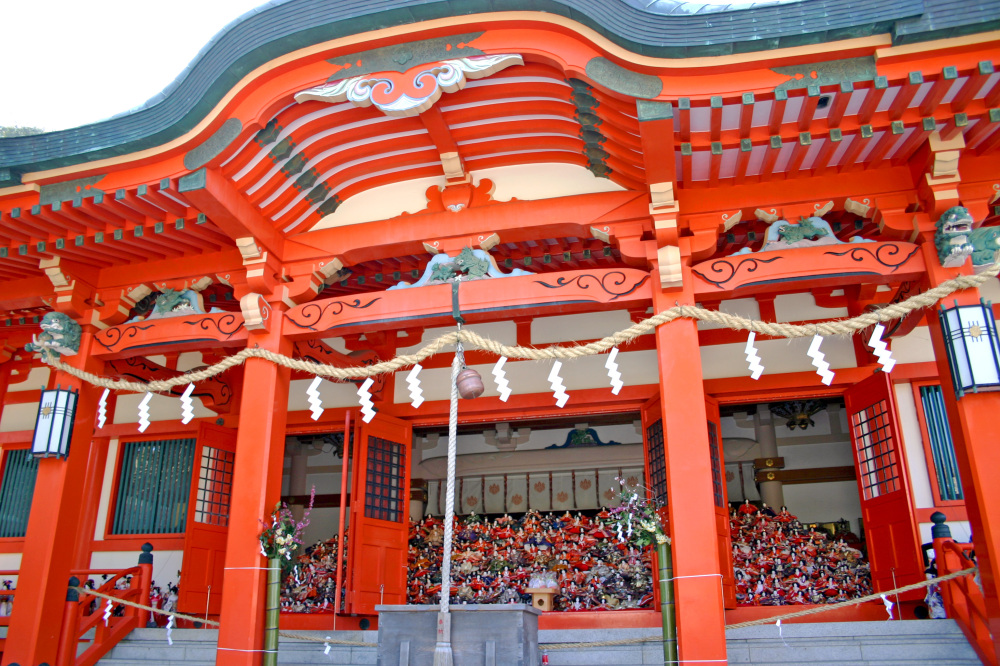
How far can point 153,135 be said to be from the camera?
5367 mm

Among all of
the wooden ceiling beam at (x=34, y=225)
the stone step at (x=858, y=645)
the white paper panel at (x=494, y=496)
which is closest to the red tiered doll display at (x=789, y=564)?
the stone step at (x=858, y=645)

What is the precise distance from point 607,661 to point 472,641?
1.50m

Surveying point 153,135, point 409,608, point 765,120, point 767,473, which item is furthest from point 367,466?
point 767,473

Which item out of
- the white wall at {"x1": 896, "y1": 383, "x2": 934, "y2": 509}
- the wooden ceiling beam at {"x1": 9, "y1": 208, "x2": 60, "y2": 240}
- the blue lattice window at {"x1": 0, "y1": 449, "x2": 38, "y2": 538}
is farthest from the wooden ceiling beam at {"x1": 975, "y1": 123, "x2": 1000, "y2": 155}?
the blue lattice window at {"x1": 0, "y1": 449, "x2": 38, "y2": 538}

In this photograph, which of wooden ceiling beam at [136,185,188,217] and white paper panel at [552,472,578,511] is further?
white paper panel at [552,472,578,511]

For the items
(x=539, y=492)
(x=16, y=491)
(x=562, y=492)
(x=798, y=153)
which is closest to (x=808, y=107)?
(x=798, y=153)

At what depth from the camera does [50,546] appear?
5.94 m

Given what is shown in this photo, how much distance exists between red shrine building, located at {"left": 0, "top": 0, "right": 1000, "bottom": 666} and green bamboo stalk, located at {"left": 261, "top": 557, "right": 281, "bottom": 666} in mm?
113

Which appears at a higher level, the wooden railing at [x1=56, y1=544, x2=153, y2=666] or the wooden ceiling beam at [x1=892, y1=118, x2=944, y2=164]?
the wooden ceiling beam at [x1=892, y1=118, x2=944, y2=164]

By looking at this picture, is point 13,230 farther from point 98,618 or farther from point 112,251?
point 98,618

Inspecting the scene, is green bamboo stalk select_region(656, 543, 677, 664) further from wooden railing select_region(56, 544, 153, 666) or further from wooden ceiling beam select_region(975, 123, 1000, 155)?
wooden railing select_region(56, 544, 153, 666)

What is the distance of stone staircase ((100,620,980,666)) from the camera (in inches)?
200

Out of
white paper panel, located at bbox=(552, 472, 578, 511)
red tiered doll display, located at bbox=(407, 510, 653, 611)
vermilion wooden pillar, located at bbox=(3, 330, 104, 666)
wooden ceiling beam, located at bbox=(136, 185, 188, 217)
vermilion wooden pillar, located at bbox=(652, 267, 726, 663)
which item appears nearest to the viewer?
vermilion wooden pillar, located at bbox=(652, 267, 726, 663)

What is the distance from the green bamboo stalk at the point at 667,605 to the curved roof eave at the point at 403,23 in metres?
3.17
